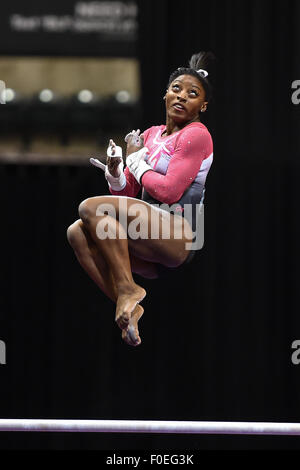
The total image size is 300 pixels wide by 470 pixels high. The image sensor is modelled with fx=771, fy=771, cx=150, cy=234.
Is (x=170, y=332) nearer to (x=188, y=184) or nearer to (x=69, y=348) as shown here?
(x=69, y=348)

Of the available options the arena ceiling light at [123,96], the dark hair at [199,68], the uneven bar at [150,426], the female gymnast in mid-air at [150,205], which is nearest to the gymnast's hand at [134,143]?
the female gymnast in mid-air at [150,205]

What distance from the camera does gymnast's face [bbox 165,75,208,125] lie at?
392cm

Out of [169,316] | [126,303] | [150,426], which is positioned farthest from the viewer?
[169,316]

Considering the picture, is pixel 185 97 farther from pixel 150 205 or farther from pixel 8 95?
pixel 8 95

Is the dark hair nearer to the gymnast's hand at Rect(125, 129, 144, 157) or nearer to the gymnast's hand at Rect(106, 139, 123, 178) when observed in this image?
the gymnast's hand at Rect(125, 129, 144, 157)

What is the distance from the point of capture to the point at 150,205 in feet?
12.7

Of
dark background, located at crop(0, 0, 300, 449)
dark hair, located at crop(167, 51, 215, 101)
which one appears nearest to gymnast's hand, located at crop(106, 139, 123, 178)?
dark hair, located at crop(167, 51, 215, 101)

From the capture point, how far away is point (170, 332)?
7.71 m

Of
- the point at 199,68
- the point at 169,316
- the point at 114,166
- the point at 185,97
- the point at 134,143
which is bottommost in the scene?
A: the point at 169,316

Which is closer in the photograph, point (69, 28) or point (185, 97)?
point (185, 97)

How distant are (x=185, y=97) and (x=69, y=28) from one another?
3580 millimetres

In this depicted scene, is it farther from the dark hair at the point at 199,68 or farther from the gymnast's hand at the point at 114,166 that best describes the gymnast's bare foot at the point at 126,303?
the dark hair at the point at 199,68

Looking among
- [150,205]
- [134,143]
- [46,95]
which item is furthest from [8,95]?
[150,205]

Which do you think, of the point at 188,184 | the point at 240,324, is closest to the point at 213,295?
the point at 240,324
